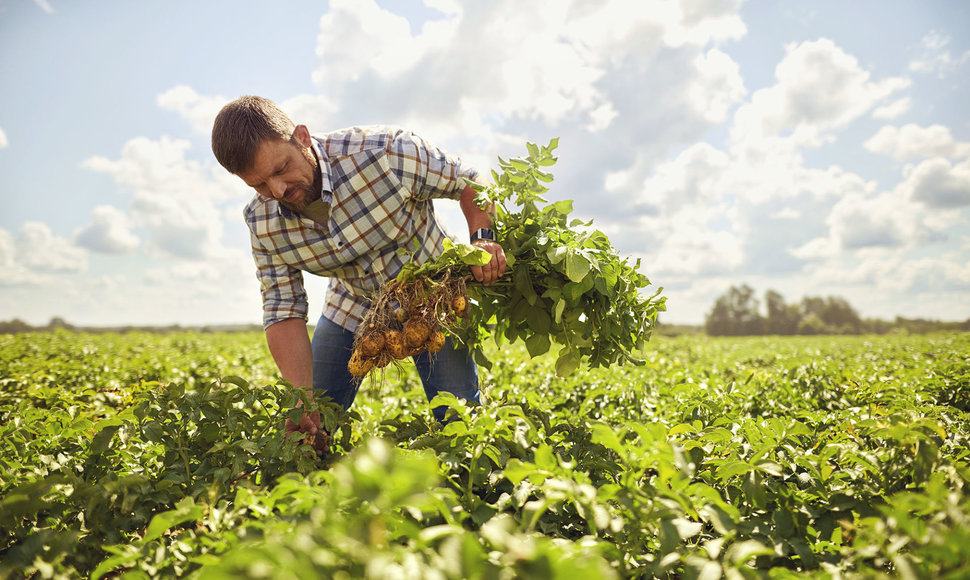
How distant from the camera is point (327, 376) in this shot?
9.76 feet

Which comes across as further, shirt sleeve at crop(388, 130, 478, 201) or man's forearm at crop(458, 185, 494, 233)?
shirt sleeve at crop(388, 130, 478, 201)

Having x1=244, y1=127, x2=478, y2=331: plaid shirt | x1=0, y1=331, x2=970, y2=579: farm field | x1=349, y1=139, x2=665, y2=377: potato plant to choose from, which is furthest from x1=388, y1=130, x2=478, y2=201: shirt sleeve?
x1=0, y1=331, x2=970, y2=579: farm field

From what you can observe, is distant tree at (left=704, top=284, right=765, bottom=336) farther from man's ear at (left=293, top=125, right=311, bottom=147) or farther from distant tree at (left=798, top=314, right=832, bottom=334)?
man's ear at (left=293, top=125, right=311, bottom=147)

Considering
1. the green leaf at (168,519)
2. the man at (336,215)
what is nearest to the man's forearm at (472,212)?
the man at (336,215)

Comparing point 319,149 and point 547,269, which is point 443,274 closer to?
point 547,269

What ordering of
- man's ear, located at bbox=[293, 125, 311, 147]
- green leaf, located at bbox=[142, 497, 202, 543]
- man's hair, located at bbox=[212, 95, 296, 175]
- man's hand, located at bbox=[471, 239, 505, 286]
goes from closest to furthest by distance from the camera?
green leaf, located at bbox=[142, 497, 202, 543] → man's hand, located at bbox=[471, 239, 505, 286] → man's hair, located at bbox=[212, 95, 296, 175] → man's ear, located at bbox=[293, 125, 311, 147]

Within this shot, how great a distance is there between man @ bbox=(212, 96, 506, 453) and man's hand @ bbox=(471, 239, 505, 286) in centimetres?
17

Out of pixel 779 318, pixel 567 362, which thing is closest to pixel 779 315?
pixel 779 318

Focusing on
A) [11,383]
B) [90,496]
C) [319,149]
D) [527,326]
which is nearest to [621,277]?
[527,326]

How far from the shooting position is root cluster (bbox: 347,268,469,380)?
89.6 inches

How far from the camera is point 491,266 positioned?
2219 millimetres

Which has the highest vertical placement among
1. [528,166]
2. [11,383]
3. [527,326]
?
[528,166]

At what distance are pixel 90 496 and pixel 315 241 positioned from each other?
4.95 ft

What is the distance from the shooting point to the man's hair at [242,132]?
2328 mm
